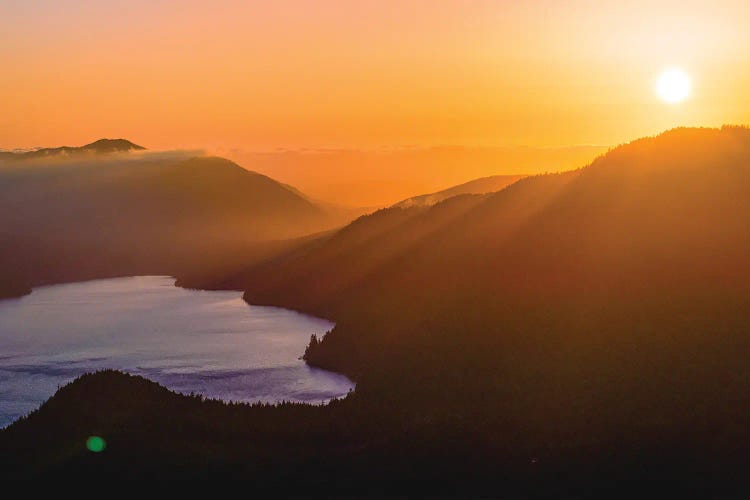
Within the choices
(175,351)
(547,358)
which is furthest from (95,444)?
(175,351)

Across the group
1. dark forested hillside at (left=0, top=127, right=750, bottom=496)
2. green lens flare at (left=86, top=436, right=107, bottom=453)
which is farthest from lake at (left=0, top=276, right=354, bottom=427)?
green lens flare at (left=86, top=436, right=107, bottom=453)

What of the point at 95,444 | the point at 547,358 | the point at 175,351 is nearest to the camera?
the point at 95,444

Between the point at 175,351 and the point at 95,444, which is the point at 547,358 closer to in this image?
the point at 95,444

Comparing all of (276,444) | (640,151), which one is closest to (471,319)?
(640,151)

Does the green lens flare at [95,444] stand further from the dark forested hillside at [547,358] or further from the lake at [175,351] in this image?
the lake at [175,351]

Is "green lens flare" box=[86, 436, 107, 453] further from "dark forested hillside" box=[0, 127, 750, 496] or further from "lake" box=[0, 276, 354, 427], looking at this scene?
"lake" box=[0, 276, 354, 427]

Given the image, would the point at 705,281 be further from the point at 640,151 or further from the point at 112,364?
the point at 112,364

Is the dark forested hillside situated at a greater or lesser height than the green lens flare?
greater

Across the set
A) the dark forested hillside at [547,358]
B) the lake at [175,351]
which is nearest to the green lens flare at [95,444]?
the dark forested hillside at [547,358]
